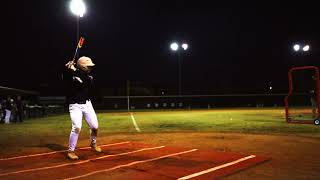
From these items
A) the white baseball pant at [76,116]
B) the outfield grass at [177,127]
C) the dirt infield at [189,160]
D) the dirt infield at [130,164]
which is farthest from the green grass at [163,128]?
the white baseball pant at [76,116]

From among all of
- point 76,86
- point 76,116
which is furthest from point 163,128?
point 76,86

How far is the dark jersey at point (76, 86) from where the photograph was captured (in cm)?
804

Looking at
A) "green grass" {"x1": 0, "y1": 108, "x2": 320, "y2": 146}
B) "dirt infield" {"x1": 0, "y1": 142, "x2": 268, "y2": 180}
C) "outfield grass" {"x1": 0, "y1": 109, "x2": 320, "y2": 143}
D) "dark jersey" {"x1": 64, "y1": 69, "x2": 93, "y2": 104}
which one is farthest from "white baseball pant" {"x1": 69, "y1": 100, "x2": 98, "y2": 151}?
"outfield grass" {"x1": 0, "y1": 109, "x2": 320, "y2": 143}

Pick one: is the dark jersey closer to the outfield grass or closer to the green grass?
the green grass

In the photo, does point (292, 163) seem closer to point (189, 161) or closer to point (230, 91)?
point (189, 161)

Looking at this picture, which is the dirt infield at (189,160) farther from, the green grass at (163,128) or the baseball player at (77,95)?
the green grass at (163,128)

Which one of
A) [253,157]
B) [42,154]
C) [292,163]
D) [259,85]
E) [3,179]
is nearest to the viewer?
[3,179]

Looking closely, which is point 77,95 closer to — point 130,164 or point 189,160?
point 130,164

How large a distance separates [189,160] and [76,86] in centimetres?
299

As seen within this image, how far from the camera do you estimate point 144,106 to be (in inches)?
1618

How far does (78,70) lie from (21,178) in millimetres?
2890

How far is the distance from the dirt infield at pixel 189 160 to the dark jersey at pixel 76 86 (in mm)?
1339

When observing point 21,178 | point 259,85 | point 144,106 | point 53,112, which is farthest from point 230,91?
point 21,178

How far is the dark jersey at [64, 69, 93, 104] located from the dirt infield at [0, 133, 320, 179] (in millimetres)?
1339
